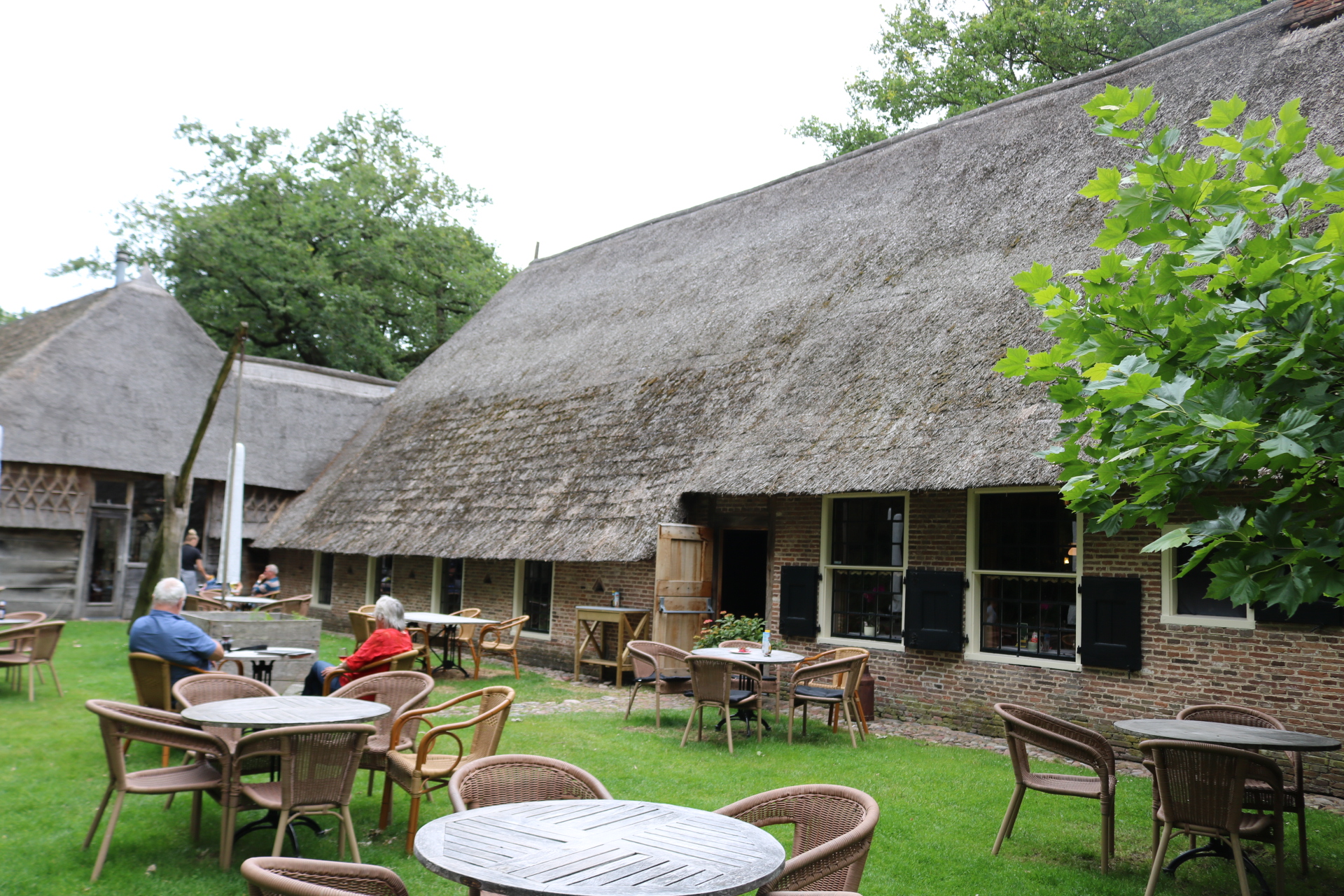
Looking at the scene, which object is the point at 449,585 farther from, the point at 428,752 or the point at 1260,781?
the point at 1260,781

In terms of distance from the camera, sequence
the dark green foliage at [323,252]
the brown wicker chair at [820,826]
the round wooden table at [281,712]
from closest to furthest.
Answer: the brown wicker chair at [820,826], the round wooden table at [281,712], the dark green foliage at [323,252]

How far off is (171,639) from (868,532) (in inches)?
281

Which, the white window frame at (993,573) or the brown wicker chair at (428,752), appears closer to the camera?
the brown wicker chair at (428,752)

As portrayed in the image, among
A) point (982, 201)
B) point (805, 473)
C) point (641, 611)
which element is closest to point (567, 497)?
point (641, 611)

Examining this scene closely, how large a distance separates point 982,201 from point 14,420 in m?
17.6

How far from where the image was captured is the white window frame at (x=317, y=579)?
62.6ft

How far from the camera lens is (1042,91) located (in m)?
13.1

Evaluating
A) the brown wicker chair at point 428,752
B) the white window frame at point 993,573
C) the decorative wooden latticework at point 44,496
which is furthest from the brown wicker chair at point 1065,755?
the decorative wooden latticework at point 44,496

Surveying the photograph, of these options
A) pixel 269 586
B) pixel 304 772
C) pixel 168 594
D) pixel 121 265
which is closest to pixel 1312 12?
pixel 304 772

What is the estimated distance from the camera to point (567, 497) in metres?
13.0

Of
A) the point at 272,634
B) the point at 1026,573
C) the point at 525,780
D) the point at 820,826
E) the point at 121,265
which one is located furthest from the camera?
the point at 121,265

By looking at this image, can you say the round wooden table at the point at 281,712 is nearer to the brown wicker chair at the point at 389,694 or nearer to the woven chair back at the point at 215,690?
the woven chair back at the point at 215,690

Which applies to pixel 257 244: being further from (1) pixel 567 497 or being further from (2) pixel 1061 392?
(2) pixel 1061 392

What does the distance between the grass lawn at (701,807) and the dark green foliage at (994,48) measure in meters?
17.6
